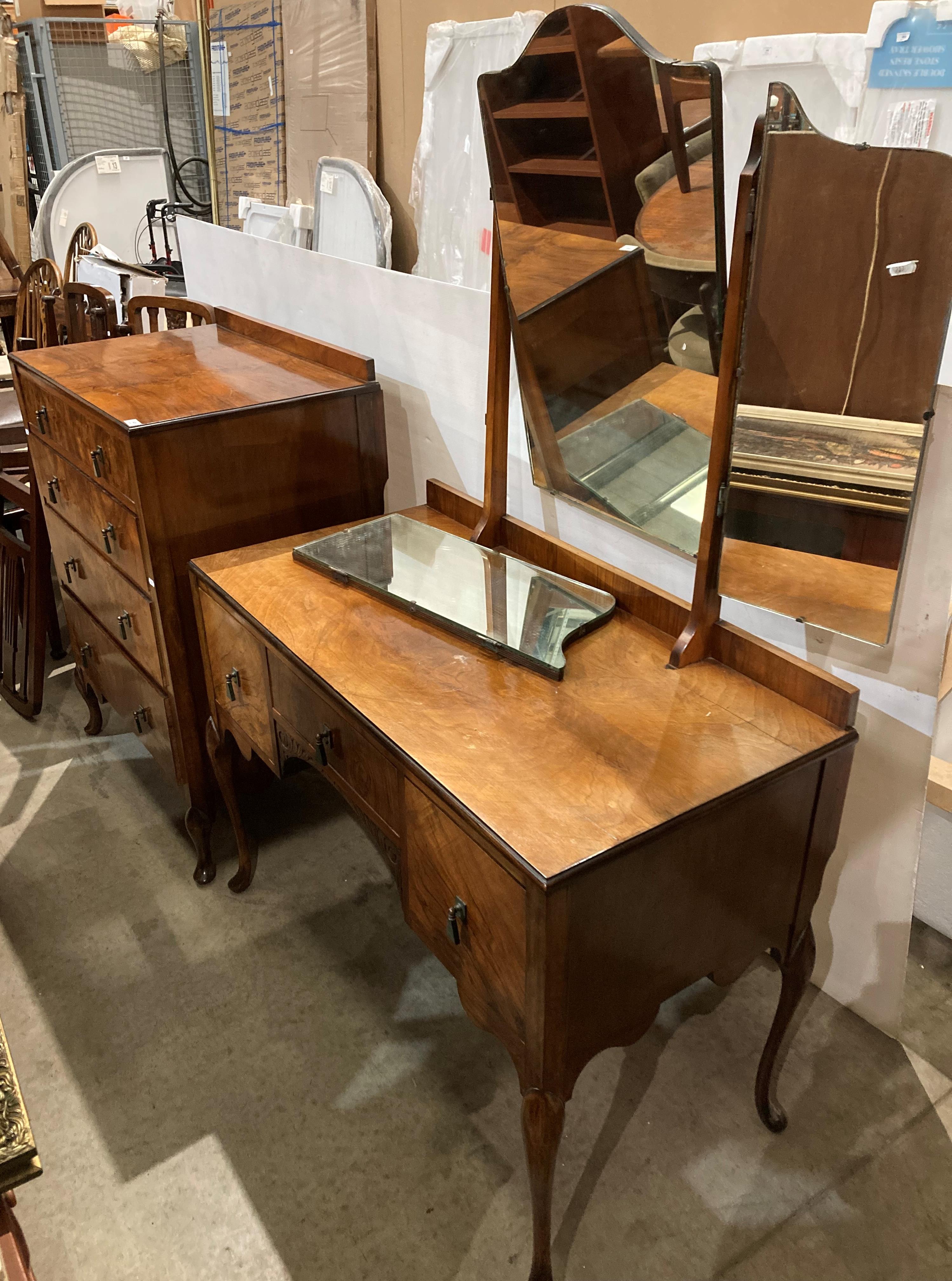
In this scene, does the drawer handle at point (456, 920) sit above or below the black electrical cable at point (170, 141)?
below

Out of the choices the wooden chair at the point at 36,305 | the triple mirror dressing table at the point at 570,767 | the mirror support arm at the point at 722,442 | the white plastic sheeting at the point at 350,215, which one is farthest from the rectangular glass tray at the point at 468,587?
the wooden chair at the point at 36,305

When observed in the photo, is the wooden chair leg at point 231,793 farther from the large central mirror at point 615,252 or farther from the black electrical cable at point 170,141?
the black electrical cable at point 170,141

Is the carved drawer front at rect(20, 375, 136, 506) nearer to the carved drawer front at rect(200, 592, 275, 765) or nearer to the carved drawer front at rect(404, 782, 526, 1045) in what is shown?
the carved drawer front at rect(200, 592, 275, 765)

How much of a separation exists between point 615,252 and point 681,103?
0.21 metres

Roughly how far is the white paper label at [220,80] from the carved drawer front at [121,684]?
1866mm

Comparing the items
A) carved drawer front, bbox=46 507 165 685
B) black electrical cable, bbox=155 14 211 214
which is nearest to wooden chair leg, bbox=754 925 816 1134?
carved drawer front, bbox=46 507 165 685

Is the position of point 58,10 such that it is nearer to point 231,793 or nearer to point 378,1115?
point 231,793

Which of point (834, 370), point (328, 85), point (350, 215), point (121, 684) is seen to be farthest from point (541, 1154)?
point (328, 85)

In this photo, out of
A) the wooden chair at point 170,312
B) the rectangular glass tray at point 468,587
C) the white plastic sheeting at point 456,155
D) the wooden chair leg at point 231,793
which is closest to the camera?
the rectangular glass tray at point 468,587

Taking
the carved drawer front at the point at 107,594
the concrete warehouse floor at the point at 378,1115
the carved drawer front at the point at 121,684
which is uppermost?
the carved drawer front at the point at 107,594

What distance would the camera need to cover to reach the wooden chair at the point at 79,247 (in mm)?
4129

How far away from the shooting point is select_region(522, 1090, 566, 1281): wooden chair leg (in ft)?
3.81

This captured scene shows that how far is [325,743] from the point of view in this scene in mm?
1459

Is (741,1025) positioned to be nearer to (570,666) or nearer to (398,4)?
(570,666)
